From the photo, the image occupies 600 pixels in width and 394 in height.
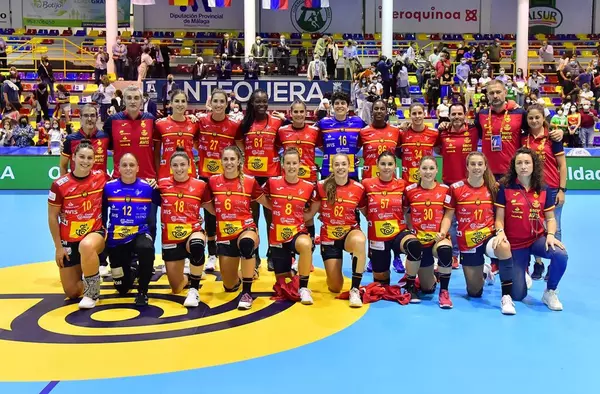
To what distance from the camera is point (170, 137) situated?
646 centimetres

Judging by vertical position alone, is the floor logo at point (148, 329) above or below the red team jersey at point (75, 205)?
below

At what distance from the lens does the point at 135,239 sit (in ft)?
18.7

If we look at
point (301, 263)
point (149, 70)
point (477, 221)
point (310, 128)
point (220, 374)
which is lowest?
point (220, 374)

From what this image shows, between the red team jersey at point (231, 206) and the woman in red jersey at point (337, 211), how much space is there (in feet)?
2.02

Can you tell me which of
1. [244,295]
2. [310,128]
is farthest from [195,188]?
[310,128]

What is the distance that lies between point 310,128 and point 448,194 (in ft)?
5.64

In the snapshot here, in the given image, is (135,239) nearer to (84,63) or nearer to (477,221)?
(477,221)

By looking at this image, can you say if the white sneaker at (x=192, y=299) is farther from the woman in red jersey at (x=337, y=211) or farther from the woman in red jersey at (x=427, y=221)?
the woman in red jersey at (x=427, y=221)

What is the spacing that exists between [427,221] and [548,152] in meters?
1.60

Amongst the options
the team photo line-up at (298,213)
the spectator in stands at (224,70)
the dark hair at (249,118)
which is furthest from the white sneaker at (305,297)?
the spectator in stands at (224,70)

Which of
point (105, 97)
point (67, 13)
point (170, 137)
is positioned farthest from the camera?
point (67, 13)

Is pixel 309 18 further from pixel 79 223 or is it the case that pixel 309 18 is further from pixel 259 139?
pixel 79 223

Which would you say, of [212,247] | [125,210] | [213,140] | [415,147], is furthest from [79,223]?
[415,147]

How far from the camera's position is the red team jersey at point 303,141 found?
6.65 meters
